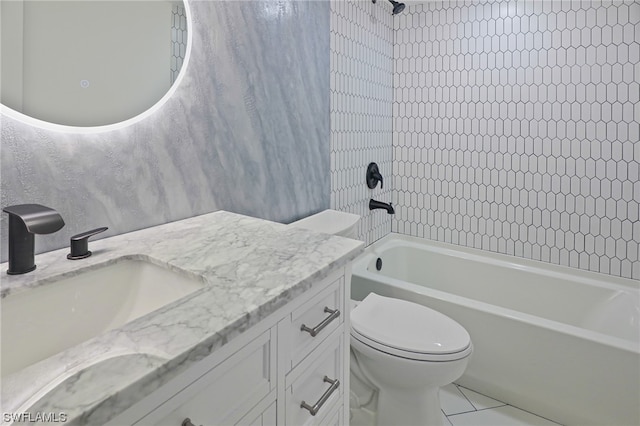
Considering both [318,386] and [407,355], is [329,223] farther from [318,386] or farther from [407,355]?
[318,386]

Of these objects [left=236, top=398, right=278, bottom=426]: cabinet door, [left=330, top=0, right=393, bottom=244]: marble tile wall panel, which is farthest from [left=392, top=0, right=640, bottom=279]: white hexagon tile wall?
[left=236, top=398, right=278, bottom=426]: cabinet door

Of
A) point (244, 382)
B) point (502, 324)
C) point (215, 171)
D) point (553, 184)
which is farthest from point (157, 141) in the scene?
point (553, 184)

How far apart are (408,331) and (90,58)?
149 centimetres

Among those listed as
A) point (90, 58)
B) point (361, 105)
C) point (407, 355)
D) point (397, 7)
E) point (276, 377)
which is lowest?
point (407, 355)

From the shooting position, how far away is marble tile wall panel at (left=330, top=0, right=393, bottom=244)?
212 centimetres

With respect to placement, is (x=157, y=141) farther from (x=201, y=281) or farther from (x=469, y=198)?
(x=469, y=198)

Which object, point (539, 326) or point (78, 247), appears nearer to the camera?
point (78, 247)

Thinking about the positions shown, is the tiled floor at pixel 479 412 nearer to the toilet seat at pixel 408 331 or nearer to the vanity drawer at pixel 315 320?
the toilet seat at pixel 408 331

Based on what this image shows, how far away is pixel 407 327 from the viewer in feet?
5.21

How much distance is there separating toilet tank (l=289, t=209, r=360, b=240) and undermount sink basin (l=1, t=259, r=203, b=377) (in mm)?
834

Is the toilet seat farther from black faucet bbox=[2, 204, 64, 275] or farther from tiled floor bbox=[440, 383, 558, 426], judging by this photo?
black faucet bbox=[2, 204, 64, 275]

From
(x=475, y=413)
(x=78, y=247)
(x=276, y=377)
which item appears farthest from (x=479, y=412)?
(x=78, y=247)

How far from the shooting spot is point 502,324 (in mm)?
1770

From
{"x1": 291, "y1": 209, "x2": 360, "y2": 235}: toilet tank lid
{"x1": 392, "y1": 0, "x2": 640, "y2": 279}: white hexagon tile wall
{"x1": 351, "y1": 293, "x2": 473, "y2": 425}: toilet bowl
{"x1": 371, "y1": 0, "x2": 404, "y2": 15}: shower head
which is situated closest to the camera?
{"x1": 351, "y1": 293, "x2": 473, "y2": 425}: toilet bowl
